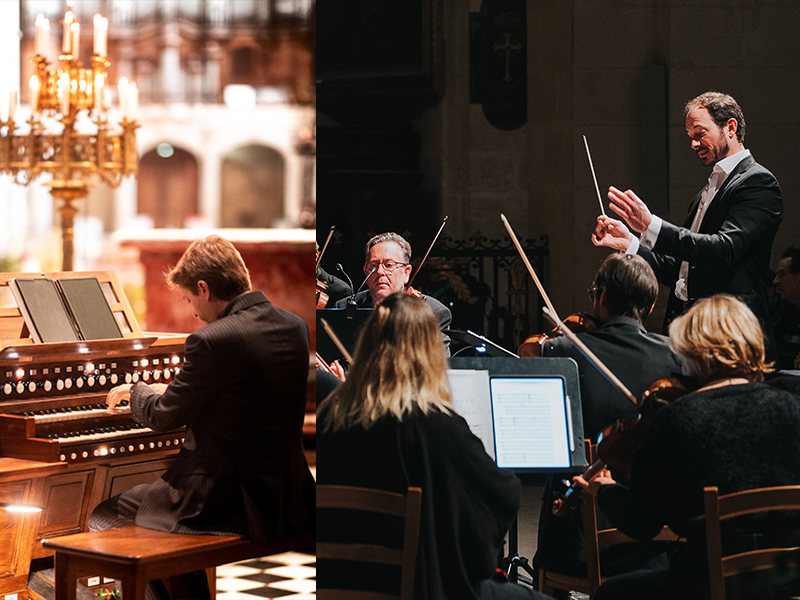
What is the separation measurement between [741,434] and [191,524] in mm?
1829

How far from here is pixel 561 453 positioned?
2711mm

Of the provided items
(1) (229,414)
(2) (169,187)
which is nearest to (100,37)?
(1) (229,414)

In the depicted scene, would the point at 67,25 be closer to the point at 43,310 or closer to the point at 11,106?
the point at 11,106

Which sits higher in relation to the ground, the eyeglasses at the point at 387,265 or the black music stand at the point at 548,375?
the eyeglasses at the point at 387,265

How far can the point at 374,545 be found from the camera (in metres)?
2.78

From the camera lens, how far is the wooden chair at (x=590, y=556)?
108 inches

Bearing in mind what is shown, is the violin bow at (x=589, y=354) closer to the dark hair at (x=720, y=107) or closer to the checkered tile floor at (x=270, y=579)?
the dark hair at (x=720, y=107)

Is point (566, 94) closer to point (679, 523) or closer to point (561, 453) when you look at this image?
point (561, 453)

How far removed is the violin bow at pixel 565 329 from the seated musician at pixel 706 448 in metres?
0.14

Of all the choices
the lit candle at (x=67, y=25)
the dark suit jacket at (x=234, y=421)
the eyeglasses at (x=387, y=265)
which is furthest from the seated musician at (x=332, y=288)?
the lit candle at (x=67, y=25)

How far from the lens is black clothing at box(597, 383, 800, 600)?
8.45 feet

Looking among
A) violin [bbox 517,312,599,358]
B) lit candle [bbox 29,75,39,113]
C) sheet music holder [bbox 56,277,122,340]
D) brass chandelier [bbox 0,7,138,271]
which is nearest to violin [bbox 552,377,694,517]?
violin [bbox 517,312,599,358]

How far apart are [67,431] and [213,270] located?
3.26ft

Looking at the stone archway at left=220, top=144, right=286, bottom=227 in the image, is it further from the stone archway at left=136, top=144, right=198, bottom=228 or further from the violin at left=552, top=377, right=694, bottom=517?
the violin at left=552, top=377, right=694, bottom=517
